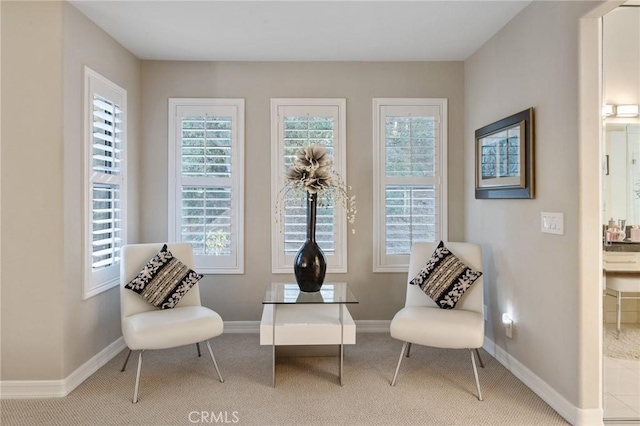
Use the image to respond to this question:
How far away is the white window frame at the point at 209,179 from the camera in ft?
12.5

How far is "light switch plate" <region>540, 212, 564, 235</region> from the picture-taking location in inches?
94.9

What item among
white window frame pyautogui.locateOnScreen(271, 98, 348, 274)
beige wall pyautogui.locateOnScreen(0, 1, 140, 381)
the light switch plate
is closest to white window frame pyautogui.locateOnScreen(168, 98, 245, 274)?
white window frame pyautogui.locateOnScreen(271, 98, 348, 274)

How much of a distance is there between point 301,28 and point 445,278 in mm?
2205

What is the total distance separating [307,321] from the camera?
2.86 meters

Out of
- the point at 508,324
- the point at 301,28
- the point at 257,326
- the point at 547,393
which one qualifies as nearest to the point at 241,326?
the point at 257,326

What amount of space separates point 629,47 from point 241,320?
3.56 meters

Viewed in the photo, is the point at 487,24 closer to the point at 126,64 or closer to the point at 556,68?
the point at 556,68

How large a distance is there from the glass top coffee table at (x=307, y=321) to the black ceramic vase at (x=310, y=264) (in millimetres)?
73

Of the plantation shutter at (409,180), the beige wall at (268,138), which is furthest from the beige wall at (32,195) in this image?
the plantation shutter at (409,180)

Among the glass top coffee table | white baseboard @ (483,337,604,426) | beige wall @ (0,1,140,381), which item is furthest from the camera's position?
the glass top coffee table

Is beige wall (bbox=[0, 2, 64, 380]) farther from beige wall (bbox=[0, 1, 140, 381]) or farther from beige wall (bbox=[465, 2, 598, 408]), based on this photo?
beige wall (bbox=[465, 2, 598, 408])

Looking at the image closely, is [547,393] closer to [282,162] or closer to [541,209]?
[541,209]

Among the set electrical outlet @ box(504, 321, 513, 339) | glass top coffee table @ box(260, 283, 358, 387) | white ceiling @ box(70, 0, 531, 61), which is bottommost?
electrical outlet @ box(504, 321, 513, 339)

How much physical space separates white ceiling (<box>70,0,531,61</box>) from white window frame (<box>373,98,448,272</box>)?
42 centimetres
